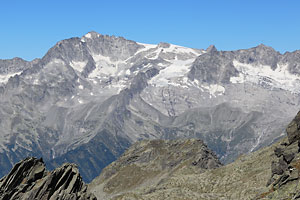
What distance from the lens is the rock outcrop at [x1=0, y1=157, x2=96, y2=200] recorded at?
83125mm

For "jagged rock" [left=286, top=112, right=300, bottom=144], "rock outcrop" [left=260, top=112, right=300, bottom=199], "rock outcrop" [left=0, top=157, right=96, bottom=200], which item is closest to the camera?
"rock outcrop" [left=260, top=112, right=300, bottom=199]

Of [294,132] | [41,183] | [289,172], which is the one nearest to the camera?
[289,172]

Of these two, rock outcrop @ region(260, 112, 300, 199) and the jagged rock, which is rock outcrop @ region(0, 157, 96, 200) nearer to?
rock outcrop @ region(260, 112, 300, 199)

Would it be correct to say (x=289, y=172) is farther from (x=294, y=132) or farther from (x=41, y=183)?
(x=41, y=183)

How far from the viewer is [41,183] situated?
86938 millimetres

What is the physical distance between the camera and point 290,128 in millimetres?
94875

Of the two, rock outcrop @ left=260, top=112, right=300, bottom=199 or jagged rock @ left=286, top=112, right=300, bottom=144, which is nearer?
rock outcrop @ left=260, top=112, right=300, bottom=199

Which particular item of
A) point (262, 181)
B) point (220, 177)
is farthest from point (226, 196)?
point (220, 177)

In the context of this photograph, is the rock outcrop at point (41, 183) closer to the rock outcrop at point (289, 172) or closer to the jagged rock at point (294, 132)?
the rock outcrop at point (289, 172)

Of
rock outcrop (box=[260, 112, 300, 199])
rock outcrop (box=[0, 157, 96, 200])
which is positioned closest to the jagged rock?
rock outcrop (box=[260, 112, 300, 199])

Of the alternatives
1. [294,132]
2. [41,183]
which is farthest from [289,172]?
[41,183]

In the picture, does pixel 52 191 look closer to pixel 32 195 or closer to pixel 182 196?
pixel 32 195

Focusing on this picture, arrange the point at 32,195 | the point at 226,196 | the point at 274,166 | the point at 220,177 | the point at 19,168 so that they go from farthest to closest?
the point at 220,177 → the point at 226,196 → the point at 274,166 → the point at 19,168 → the point at 32,195

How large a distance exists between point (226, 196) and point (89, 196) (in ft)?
179
